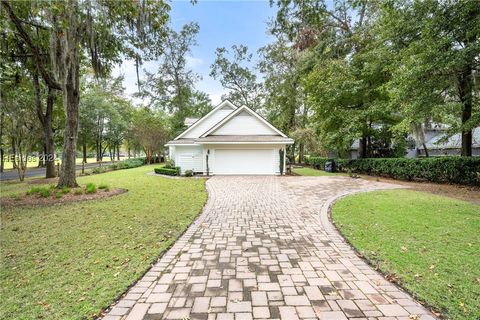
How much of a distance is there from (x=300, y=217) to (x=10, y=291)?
558 centimetres

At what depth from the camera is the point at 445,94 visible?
11086 mm

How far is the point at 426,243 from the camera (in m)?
4.28

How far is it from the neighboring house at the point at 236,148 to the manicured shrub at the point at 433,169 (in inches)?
241

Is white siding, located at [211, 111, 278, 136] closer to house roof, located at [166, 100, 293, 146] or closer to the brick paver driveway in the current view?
house roof, located at [166, 100, 293, 146]

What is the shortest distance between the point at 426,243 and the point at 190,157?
616 inches

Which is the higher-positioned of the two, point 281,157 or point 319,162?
point 281,157

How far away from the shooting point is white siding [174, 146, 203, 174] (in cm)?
1805

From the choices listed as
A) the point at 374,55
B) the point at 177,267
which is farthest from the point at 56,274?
the point at 374,55

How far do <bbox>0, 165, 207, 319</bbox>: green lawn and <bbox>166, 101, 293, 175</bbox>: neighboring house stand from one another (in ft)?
30.2

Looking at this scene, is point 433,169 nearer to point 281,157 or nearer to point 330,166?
point 281,157

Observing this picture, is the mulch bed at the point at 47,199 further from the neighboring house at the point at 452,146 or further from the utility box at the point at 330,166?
the neighboring house at the point at 452,146

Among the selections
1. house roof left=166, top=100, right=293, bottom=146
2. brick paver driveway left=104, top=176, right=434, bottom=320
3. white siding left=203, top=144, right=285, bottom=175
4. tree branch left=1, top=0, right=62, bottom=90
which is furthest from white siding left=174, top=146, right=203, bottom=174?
brick paver driveway left=104, top=176, right=434, bottom=320

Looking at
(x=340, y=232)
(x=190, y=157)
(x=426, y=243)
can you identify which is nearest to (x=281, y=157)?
(x=190, y=157)

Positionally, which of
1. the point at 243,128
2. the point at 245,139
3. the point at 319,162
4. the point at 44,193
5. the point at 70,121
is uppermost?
the point at 243,128
